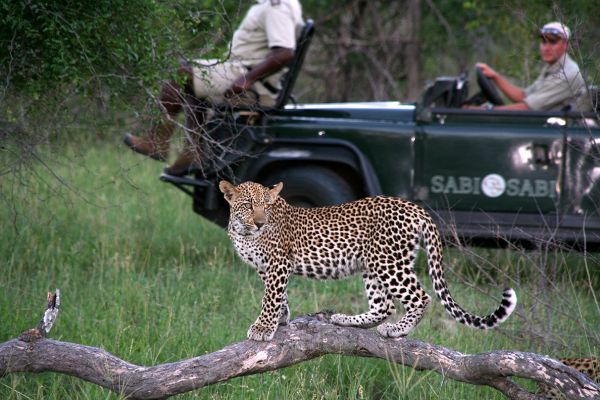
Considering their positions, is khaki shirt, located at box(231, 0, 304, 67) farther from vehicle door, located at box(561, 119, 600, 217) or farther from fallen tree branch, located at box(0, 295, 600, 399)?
fallen tree branch, located at box(0, 295, 600, 399)

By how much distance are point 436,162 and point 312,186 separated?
99cm

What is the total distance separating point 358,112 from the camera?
7973 millimetres

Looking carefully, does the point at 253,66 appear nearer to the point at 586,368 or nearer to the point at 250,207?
the point at 250,207

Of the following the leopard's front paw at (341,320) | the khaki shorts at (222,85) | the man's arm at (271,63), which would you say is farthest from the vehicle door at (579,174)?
the leopard's front paw at (341,320)

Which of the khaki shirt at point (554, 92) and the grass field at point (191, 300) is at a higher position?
the khaki shirt at point (554, 92)

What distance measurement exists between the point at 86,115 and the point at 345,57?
8.61 m

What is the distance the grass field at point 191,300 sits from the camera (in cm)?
545

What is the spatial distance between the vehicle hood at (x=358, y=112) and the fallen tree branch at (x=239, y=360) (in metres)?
3.20

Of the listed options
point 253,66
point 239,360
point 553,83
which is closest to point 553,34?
point 553,83

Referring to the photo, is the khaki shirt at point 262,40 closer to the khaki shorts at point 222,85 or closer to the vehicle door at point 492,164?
the khaki shorts at point 222,85

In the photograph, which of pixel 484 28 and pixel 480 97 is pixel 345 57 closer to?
pixel 484 28

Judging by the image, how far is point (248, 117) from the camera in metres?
7.89

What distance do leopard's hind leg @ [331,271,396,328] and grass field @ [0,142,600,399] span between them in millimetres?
341

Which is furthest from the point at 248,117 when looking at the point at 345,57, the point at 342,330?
the point at 345,57
